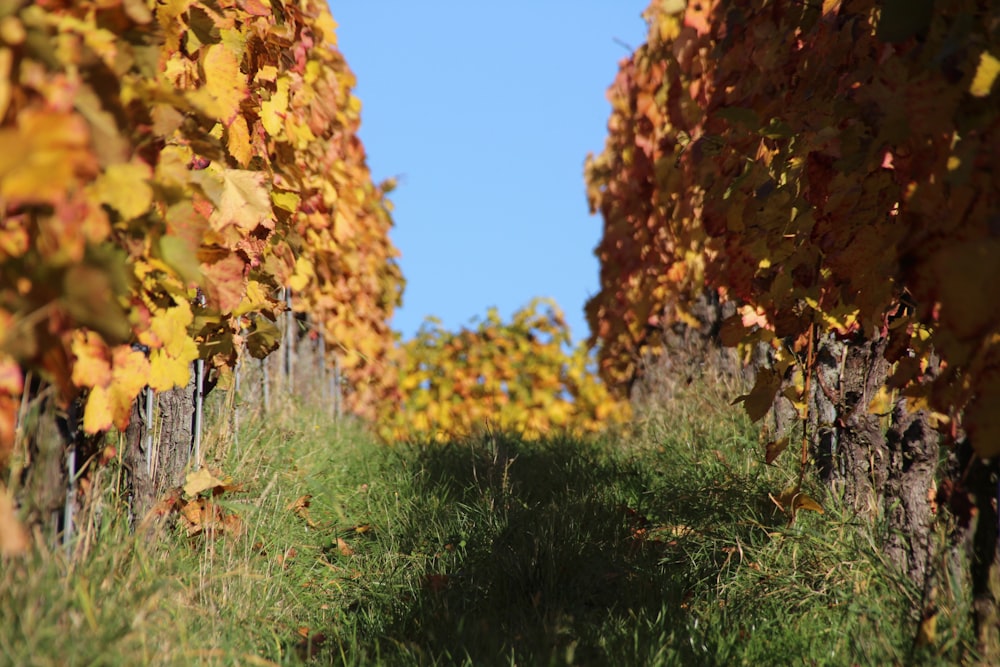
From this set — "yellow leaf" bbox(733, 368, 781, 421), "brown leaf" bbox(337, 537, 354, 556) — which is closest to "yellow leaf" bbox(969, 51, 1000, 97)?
"yellow leaf" bbox(733, 368, 781, 421)

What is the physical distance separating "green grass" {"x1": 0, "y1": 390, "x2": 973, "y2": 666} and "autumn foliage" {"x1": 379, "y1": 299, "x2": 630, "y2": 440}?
26.6 feet

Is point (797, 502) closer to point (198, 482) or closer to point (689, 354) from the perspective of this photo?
point (198, 482)

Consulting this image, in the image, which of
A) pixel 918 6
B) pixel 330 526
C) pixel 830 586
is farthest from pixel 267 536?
pixel 918 6

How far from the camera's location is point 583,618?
3607mm

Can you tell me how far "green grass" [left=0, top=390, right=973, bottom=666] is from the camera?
275 cm

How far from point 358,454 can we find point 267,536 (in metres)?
1.72

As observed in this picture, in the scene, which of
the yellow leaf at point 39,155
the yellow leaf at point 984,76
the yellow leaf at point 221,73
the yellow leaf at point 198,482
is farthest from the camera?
the yellow leaf at point 198,482

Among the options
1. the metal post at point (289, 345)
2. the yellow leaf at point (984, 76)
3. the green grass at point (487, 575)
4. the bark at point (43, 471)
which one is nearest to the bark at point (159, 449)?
the green grass at point (487, 575)

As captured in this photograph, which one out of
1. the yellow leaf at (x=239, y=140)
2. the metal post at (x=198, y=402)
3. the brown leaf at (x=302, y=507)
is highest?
the yellow leaf at (x=239, y=140)

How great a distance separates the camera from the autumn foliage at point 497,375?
1366cm

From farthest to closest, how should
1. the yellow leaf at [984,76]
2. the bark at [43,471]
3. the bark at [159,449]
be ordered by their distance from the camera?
the bark at [159,449]
the bark at [43,471]
the yellow leaf at [984,76]

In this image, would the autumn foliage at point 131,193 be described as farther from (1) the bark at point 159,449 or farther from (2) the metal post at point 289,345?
(2) the metal post at point 289,345

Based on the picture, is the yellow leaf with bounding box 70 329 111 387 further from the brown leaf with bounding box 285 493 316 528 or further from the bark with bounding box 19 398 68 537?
the brown leaf with bounding box 285 493 316 528

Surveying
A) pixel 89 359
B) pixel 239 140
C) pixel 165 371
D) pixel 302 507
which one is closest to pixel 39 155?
pixel 89 359
